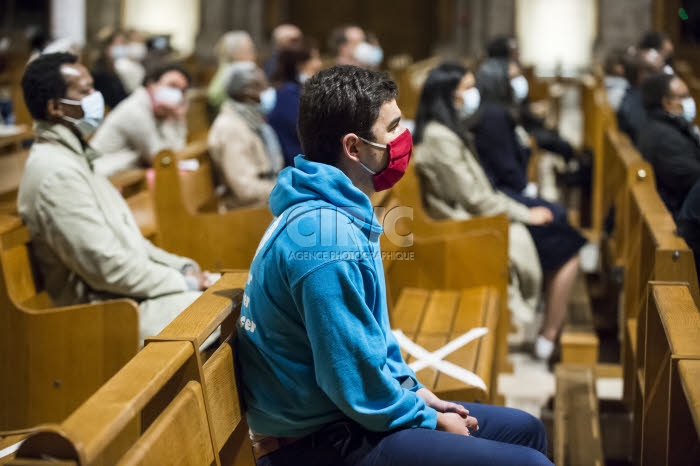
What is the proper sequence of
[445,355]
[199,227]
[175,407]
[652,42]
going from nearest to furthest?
[175,407] < [445,355] < [199,227] < [652,42]

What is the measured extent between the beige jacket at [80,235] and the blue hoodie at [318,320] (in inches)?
46.3

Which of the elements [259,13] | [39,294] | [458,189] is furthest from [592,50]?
[39,294]

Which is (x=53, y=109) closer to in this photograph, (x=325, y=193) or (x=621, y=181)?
(x=325, y=193)

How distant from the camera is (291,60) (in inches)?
253

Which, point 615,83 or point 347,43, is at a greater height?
point 347,43

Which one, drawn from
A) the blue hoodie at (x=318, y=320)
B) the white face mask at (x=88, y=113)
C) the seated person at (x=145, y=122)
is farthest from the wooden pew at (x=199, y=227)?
the blue hoodie at (x=318, y=320)

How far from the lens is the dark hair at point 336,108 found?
2369 mm

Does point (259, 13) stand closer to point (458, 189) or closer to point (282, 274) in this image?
point (458, 189)

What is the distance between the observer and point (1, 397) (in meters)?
3.34

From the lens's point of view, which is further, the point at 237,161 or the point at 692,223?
the point at 237,161

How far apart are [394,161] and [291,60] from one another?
412cm

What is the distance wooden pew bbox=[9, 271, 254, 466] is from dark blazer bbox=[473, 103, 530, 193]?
11.1 feet

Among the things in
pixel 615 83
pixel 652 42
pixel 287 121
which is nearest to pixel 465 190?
pixel 287 121

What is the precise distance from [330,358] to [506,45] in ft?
18.4
